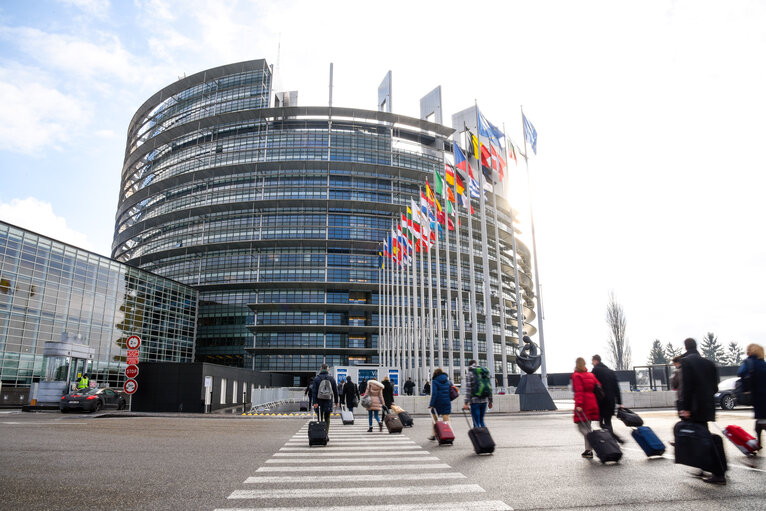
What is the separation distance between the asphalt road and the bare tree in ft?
175

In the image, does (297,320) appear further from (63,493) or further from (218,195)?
(63,493)

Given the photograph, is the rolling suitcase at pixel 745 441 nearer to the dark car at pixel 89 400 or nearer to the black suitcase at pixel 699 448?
the black suitcase at pixel 699 448

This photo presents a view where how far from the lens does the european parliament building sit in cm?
6562

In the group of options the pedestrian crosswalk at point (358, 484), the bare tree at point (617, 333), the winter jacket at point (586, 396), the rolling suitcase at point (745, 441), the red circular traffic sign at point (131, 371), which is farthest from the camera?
the bare tree at point (617, 333)

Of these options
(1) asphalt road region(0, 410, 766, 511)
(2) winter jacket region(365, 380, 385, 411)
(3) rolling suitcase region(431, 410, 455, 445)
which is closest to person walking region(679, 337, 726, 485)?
(1) asphalt road region(0, 410, 766, 511)

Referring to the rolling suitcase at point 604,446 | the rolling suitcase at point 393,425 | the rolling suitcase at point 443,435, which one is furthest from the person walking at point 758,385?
the rolling suitcase at point 393,425

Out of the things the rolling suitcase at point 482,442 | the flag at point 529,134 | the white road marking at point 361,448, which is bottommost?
the white road marking at point 361,448

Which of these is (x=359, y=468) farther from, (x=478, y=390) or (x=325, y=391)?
(x=325, y=391)

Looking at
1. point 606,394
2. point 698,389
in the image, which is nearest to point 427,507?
point 698,389

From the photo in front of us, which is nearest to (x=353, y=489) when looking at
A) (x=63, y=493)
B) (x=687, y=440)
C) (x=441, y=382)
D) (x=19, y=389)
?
(x=63, y=493)

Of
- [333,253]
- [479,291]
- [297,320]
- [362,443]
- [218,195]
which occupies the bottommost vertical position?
[362,443]

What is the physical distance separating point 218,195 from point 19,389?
41583 millimetres

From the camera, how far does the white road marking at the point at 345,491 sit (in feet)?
19.8

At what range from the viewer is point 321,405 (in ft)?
42.2
